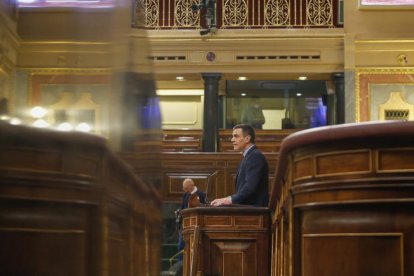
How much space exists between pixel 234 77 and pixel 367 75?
10.7 feet

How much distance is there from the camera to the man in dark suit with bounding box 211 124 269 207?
6.53 meters

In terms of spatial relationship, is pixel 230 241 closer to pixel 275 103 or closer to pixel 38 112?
pixel 38 112

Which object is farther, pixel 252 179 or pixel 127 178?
pixel 252 179

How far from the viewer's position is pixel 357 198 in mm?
3092

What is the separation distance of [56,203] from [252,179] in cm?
619

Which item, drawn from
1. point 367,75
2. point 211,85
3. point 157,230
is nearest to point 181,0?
point 211,85

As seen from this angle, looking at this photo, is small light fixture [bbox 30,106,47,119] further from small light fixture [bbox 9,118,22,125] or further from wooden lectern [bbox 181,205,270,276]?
wooden lectern [bbox 181,205,270,276]

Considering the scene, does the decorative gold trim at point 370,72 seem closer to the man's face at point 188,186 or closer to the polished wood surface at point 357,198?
the man's face at point 188,186

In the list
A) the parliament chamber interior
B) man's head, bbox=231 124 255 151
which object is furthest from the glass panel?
man's head, bbox=231 124 255 151

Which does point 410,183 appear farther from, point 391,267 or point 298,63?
point 298,63

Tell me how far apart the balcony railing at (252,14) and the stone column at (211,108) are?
1244mm

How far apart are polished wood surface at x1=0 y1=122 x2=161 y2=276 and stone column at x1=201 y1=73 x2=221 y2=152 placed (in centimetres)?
1737

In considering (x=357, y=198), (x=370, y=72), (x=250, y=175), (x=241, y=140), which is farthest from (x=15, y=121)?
(x=370, y=72)

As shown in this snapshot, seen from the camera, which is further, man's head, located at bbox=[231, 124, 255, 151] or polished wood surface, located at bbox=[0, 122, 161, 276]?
man's head, located at bbox=[231, 124, 255, 151]
